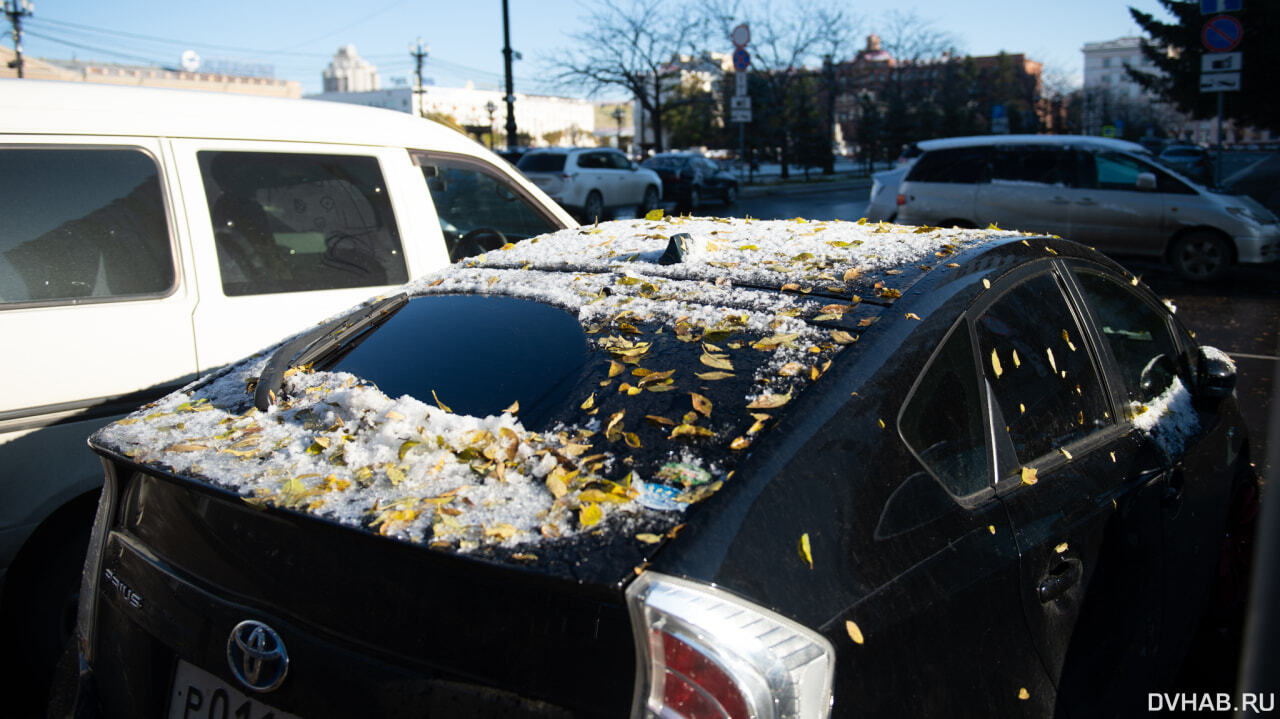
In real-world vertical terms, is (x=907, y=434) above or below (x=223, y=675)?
above

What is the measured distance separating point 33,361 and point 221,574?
5.36ft

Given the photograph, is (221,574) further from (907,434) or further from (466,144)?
(466,144)

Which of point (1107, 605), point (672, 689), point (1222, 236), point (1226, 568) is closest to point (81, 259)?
point (672, 689)

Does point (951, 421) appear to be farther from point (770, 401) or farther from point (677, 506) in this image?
point (677, 506)

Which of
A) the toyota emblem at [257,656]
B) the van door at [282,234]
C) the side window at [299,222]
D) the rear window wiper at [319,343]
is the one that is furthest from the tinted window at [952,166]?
the toyota emblem at [257,656]

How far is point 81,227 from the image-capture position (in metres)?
3.08

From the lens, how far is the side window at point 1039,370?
7.00 feet

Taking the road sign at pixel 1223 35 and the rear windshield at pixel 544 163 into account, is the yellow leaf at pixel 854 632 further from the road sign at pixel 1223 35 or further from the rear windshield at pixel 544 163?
the rear windshield at pixel 544 163

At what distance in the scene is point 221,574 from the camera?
5.64ft

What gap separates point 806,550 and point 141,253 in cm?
273

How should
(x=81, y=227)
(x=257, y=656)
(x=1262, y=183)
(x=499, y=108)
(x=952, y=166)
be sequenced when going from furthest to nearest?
(x=499, y=108), (x=1262, y=183), (x=952, y=166), (x=81, y=227), (x=257, y=656)

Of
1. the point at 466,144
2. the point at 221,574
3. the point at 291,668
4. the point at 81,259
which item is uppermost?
the point at 466,144

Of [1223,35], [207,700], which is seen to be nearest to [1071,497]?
[207,700]

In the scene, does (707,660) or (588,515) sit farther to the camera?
(588,515)
